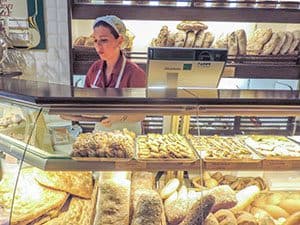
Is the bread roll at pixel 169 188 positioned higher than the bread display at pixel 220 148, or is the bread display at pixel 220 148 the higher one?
the bread display at pixel 220 148

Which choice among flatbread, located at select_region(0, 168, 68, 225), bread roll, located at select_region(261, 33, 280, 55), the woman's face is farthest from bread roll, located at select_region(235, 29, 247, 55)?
flatbread, located at select_region(0, 168, 68, 225)

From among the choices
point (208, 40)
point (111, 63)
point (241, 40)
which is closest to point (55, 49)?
point (111, 63)

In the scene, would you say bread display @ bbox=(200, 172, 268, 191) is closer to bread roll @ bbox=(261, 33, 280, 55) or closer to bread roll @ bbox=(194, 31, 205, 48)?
bread roll @ bbox=(194, 31, 205, 48)

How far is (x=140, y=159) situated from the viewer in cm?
119

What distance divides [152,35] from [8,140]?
209cm

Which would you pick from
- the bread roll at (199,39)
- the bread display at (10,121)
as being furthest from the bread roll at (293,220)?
the bread roll at (199,39)

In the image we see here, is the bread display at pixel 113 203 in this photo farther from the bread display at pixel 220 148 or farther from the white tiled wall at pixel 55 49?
the white tiled wall at pixel 55 49

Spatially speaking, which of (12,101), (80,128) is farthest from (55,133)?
(12,101)

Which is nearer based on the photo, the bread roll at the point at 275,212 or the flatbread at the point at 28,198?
the flatbread at the point at 28,198

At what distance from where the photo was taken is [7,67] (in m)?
3.09

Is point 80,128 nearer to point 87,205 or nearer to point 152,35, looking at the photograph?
point 87,205

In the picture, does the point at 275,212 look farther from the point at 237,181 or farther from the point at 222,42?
the point at 222,42

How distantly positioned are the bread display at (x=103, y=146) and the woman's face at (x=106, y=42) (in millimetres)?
898

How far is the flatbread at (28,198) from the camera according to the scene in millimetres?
1201
